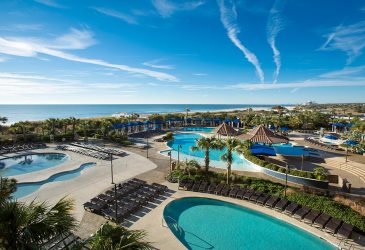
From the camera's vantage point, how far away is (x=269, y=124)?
158 feet

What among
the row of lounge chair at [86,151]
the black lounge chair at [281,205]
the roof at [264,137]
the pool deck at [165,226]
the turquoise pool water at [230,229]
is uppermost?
the roof at [264,137]

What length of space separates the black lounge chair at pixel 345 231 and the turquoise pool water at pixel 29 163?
25274 millimetres

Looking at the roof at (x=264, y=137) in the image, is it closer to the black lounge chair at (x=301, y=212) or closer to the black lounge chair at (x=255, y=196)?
the black lounge chair at (x=255, y=196)

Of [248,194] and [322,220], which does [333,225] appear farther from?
[248,194]

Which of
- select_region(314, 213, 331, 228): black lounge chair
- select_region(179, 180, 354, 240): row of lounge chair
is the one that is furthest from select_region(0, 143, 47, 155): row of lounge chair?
select_region(314, 213, 331, 228): black lounge chair

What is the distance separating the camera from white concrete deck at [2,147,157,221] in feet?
53.2

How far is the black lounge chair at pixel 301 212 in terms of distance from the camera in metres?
13.5

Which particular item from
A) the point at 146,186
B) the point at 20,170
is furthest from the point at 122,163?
the point at 20,170

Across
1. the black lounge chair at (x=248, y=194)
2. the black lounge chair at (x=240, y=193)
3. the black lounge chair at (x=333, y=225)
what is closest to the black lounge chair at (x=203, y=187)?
the black lounge chair at (x=240, y=193)

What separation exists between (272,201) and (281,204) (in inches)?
22.3

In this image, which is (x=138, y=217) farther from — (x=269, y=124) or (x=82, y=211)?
(x=269, y=124)

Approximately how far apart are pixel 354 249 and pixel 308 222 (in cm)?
245

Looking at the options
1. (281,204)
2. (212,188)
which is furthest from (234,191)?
(281,204)

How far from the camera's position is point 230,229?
12.8 metres
